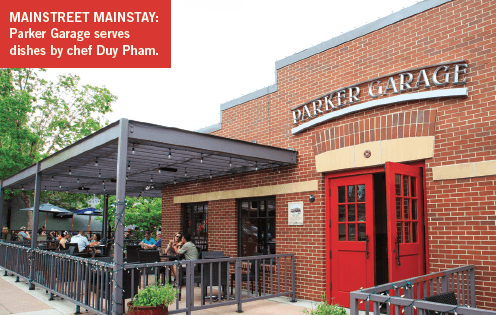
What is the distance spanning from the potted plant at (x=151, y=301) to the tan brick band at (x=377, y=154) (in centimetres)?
383

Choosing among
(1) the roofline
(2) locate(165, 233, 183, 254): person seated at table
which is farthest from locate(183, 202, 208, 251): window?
(1) the roofline

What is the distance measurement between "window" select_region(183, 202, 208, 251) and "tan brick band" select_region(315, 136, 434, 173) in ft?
15.0

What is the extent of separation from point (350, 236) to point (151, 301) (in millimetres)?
3747

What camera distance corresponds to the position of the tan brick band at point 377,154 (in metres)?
6.34

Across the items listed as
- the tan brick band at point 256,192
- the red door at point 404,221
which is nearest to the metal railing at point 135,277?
the tan brick band at point 256,192

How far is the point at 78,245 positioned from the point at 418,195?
924cm

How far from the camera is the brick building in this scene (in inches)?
226

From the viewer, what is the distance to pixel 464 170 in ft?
19.1

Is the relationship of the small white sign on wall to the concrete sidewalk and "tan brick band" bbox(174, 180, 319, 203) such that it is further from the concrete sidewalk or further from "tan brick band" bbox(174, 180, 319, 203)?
the concrete sidewalk

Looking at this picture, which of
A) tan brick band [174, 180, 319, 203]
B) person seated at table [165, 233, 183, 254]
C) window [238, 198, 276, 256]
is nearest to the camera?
tan brick band [174, 180, 319, 203]

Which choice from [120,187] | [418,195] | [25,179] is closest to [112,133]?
[120,187]

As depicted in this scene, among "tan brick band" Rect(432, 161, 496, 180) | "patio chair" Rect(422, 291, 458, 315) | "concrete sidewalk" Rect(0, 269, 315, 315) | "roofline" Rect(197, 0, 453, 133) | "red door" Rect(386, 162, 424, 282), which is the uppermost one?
"roofline" Rect(197, 0, 453, 133)

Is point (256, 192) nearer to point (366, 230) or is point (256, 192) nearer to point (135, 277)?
point (366, 230)

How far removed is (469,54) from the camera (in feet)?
19.6
